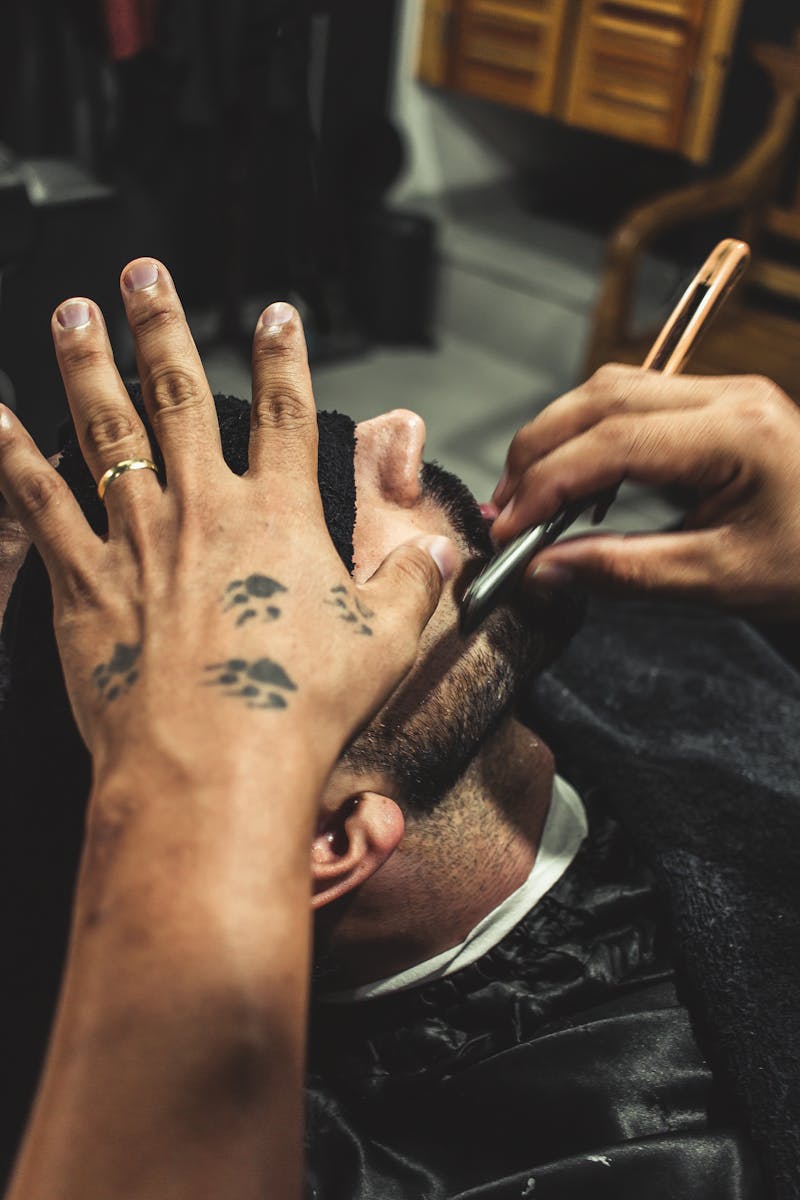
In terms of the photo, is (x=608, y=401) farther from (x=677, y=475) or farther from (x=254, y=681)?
(x=254, y=681)

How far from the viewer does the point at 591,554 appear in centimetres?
100

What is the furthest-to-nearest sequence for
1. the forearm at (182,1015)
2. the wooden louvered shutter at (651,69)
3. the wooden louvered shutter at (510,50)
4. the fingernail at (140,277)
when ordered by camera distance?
the wooden louvered shutter at (510,50) < the wooden louvered shutter at (651,69) < the fingernail at (140,277) < the forearm at (182,1015)

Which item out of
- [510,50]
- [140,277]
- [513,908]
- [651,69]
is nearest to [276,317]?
[140,277]

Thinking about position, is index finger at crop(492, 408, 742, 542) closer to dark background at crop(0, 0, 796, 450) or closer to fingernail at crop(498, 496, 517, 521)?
fingernail at crop(498, 496, 517, 521)

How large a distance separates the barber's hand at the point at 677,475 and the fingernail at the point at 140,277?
1.27 ft

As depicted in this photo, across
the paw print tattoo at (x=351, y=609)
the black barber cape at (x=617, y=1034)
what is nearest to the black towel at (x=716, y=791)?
the black barber cape at (x=617, y=1034)

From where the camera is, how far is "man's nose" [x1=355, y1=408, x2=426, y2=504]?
1.19 meters

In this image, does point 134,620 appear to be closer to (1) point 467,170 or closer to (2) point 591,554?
(2) point 591,554

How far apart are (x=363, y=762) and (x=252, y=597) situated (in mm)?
344

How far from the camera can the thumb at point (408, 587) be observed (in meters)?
0.86

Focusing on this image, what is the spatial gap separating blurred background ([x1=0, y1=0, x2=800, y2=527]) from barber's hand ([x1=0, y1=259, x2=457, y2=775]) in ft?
3.36

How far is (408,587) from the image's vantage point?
0.88 m

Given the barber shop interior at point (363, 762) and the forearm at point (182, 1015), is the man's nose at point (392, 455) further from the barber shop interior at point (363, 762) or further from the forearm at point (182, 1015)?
the forearm at point (182, 1015)

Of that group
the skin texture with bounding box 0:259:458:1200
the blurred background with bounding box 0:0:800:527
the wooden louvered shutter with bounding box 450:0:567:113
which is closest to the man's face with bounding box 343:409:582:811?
the skin texture with bounding box 0:259:458:1200
